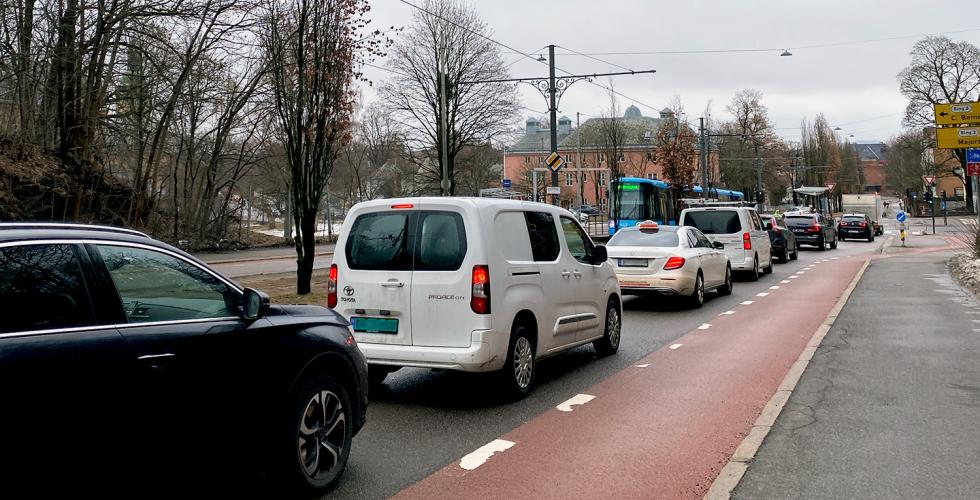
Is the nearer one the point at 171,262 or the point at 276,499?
the point at 171,262

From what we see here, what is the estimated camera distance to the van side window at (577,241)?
8492 mm

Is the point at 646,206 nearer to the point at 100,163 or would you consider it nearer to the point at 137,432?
the point at 100,163

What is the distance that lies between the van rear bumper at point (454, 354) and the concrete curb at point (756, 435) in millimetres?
2078

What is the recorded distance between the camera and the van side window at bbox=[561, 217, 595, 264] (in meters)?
8.49

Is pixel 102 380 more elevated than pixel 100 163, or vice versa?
pixel 100 163

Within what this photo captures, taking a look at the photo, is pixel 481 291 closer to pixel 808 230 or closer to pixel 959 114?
pixel 959 114

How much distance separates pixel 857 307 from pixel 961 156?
62778 mm

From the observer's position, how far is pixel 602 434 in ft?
19.6

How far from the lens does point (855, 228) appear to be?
4819 centimetres

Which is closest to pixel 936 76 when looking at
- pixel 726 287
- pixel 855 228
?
pixel 855 228

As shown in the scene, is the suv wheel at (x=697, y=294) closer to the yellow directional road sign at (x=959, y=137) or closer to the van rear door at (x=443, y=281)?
the van rear door at (x=443, y=281)

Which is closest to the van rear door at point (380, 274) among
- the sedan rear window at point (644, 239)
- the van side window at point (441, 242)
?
the van side window at point (441, 242)

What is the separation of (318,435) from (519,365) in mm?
2813

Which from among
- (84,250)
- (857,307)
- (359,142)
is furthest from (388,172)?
(84,250)
